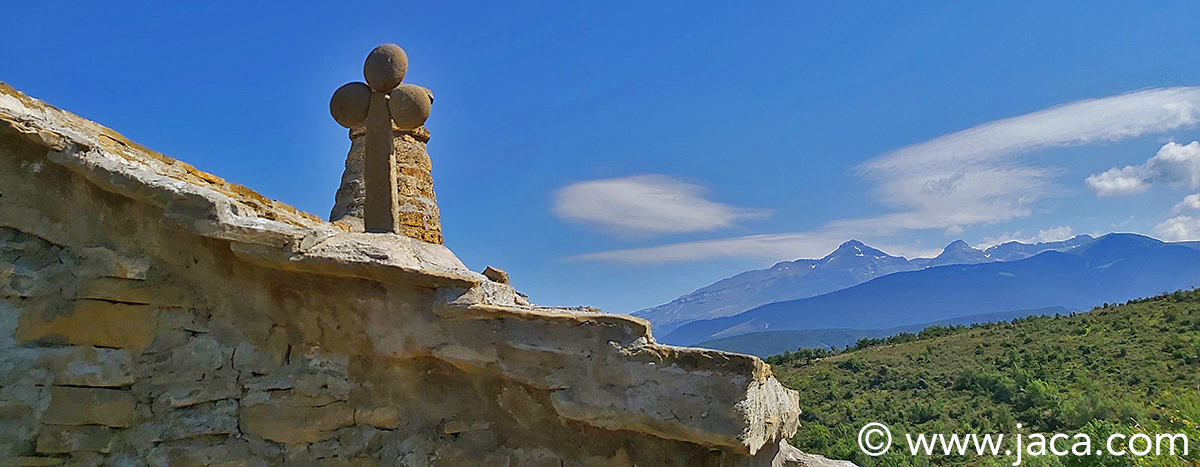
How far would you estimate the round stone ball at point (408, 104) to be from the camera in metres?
5.79

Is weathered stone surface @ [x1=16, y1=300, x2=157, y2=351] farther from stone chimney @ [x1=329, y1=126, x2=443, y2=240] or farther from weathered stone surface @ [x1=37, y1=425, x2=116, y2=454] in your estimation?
stone chimney @ [x1=329, y1=126, x2=443, y2=240]

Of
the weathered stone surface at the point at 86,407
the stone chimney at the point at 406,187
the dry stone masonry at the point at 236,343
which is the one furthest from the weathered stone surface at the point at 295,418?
the stone chimney at the point at 406,187

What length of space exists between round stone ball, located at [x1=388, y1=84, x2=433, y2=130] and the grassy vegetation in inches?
539

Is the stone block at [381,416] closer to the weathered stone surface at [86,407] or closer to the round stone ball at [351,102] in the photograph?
the weathered stone surface at [86,407]

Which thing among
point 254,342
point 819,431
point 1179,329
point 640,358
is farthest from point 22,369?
point 1179,329

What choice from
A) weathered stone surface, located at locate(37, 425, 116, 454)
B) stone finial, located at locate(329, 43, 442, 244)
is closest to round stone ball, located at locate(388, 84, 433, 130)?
stone finial, located at locate(329, 43, 442, 244)

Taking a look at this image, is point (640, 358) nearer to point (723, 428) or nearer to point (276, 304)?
point (723, 428)

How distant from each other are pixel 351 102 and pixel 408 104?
0.57 metres

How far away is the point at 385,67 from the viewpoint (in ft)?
19.0

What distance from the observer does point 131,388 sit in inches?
134

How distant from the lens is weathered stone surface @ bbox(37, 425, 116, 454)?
330 cm

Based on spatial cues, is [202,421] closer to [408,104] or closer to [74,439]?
[74,439]

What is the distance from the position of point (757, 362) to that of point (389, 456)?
1.80 metres

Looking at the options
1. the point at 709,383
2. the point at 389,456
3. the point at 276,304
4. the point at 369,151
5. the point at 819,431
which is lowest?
the point at 819,431
